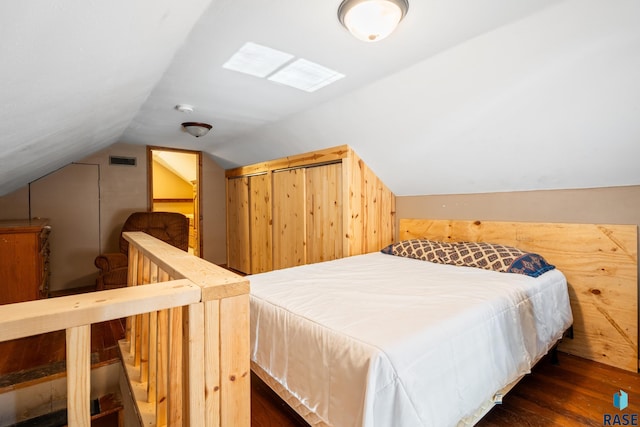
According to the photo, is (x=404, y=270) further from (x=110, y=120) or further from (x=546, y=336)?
(x=110, y=120)

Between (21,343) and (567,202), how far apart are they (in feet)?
14.9

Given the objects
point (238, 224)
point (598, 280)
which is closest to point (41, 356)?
point (238, 224)

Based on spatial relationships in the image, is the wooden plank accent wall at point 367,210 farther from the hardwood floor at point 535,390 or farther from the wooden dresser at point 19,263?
the wooden dresser at point 19,263

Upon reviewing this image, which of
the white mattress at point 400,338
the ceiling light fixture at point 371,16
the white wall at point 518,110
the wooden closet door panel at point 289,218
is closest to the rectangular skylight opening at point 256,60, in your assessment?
the ceiling light fixture at point 371,16

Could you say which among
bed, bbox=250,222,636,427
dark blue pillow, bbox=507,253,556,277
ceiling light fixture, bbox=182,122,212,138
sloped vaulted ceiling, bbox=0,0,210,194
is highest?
ceiling light fixture, bbox=182,122,212,138

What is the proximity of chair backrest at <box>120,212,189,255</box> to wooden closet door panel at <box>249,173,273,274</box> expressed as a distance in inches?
39.3

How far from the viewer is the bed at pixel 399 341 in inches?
41.5

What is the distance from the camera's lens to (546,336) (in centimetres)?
184

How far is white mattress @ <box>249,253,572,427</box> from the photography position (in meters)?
1.05

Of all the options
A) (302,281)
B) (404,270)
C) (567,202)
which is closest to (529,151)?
(567,202)

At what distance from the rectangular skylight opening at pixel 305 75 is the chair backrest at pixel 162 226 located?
2.91 m

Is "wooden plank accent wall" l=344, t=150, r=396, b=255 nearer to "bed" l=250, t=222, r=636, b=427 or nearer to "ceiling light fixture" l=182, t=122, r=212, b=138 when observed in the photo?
"bed" l=250, t=222, r=636, b=427

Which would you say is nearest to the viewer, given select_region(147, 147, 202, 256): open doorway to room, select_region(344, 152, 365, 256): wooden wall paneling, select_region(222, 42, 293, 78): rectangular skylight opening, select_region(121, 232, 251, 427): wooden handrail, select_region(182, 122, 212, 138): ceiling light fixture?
select_region(121, 232, 251, 427): wooden handrail

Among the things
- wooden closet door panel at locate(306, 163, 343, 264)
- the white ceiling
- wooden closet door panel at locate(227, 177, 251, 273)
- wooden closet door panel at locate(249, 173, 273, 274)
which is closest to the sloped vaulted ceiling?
the white ceiling
